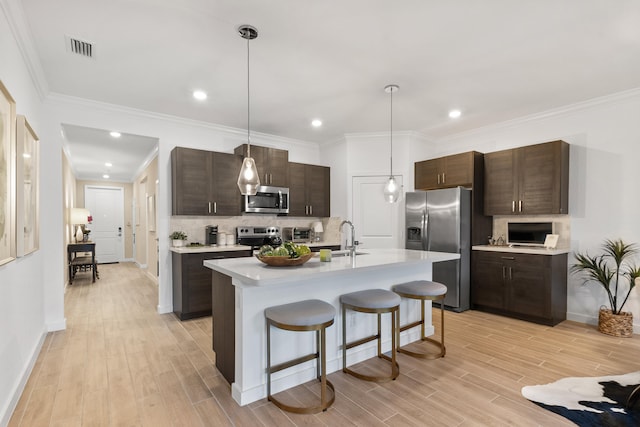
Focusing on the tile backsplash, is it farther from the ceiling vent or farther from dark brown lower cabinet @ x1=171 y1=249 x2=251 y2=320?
the ceiling vent

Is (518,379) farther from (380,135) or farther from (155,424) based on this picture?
(380,135)

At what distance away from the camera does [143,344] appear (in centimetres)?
324

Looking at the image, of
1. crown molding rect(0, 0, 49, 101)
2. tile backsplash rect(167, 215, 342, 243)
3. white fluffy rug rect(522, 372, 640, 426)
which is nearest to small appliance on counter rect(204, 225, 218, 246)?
tile backsplash rect(167, 215, 342, 243)

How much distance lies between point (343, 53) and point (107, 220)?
9161mm

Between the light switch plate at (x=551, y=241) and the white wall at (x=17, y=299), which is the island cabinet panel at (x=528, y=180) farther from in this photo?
the white wall at (x=17, y=299)

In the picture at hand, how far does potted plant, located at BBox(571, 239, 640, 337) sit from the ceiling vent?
214 inches

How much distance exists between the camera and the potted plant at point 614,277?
11.3 ft

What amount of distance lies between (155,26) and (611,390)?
4.26m

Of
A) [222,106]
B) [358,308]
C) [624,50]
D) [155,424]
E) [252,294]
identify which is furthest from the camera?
[222,106]

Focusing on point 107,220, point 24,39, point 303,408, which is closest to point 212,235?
point 24,39

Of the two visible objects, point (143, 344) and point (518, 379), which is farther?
point (143, 344)

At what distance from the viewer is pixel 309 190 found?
5469 mm

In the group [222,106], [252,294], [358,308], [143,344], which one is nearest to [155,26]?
[222,106]

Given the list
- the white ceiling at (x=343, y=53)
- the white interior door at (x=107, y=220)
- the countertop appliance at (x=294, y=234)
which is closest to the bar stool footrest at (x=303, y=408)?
the white ceiling at (x=343, y=53)
